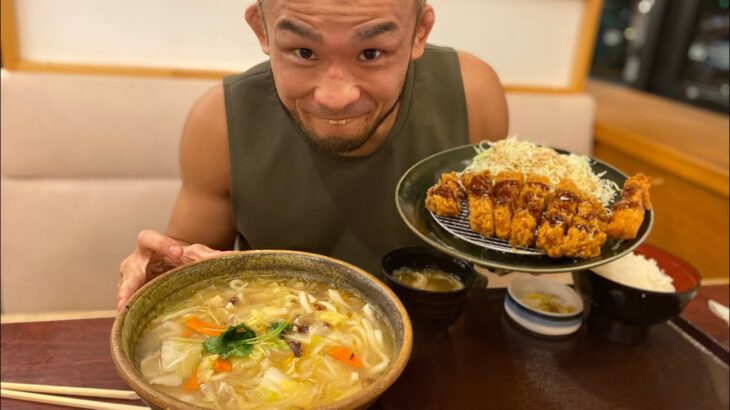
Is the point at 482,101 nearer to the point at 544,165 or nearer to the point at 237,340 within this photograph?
the point at 544,165

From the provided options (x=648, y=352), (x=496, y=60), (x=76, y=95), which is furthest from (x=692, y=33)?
(x=76, y=95)

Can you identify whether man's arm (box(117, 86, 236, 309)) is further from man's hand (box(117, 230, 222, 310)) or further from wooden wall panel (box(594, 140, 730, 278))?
wooden wall panel (box(594, 140, 730, 278))

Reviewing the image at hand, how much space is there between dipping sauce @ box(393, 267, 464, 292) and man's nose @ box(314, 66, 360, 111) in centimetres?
45

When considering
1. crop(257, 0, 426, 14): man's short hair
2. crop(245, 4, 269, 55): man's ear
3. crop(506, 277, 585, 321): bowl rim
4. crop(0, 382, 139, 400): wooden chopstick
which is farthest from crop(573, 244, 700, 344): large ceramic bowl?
crop(0, 382, 139, 400): wooden chopstick

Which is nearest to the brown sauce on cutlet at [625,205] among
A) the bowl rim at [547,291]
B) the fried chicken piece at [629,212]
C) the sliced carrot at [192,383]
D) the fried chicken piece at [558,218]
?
the fried chicken piece at [629,212]

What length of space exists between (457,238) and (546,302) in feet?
0.99

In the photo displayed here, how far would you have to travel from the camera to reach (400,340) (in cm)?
93

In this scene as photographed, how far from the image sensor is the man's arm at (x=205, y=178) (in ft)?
6.20

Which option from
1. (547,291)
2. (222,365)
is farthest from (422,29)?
(222,365)

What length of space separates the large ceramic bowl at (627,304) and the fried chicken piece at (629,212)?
5.2 inches

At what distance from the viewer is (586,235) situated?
54.1 inches

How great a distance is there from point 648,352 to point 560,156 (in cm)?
68

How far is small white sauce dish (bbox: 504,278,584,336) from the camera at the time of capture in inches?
54.2

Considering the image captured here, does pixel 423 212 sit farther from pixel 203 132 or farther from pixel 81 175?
pixel 81 175
